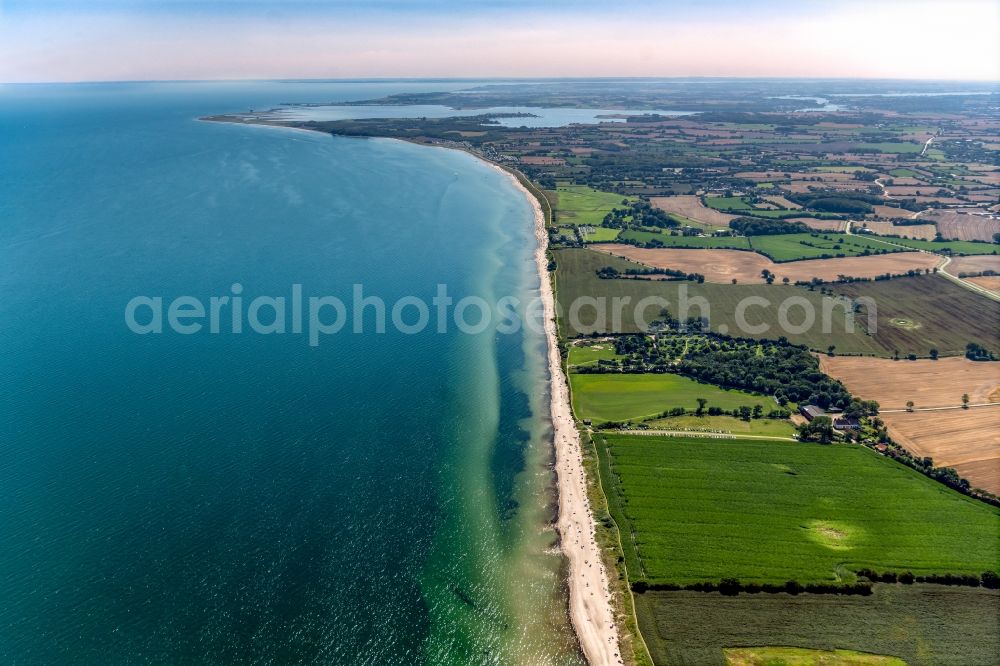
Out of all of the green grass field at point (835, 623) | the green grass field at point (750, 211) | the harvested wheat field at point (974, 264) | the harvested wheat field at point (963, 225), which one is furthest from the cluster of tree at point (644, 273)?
the harvested wheat field at point (963, 225)

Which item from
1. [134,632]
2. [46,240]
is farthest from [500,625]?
[46,240]

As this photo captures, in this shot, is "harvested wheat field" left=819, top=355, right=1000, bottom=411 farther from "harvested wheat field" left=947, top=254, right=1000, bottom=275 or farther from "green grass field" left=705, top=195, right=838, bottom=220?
"green grass field" left=705, top=195, right=838, bottom=220

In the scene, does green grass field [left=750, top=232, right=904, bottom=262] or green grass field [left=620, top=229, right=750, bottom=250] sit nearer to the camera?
green grass field [left=750, top=232, right=904, bottom=262]

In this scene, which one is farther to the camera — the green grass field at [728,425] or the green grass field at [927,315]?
the green grass field at [927,315]

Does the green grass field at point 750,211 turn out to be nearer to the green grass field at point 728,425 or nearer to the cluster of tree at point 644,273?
the cluster of tree at point 644,273

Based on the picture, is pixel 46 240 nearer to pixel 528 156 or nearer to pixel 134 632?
pixel 134 632

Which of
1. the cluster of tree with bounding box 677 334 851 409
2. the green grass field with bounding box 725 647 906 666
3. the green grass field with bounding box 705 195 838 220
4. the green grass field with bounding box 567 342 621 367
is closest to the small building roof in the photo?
the cluster of tree with bounding box 677 334 851 409
